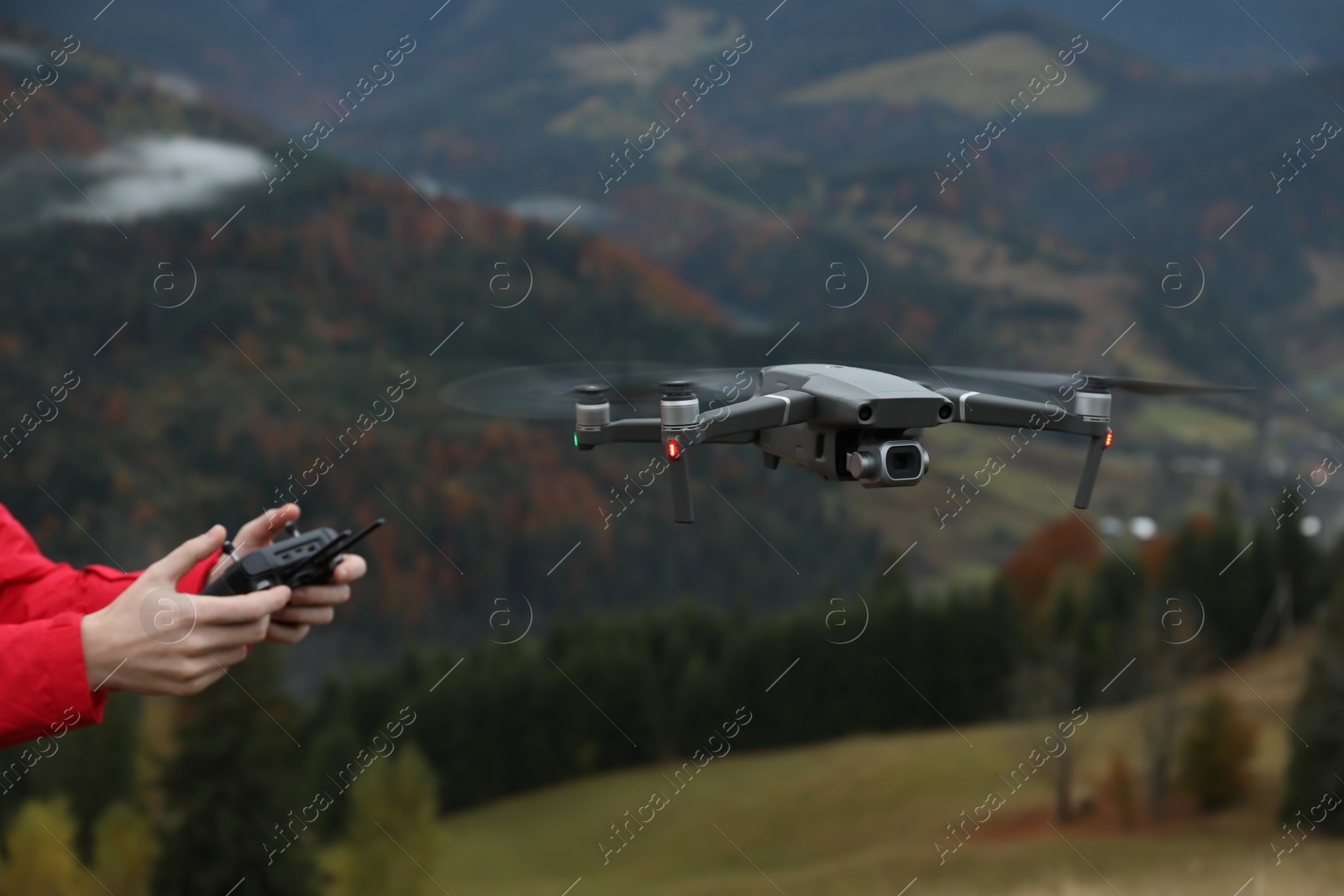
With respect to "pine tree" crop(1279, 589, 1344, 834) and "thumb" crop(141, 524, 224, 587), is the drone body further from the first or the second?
"pine tree" crop(1279, 589, 1344, 834)

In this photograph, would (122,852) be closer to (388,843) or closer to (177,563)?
(388,843)

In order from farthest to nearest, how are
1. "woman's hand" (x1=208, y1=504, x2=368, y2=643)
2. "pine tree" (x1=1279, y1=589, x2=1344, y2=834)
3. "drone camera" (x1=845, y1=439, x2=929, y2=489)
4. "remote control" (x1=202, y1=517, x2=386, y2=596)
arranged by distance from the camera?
"pine tree" (x1=1279, y1=589, x2=1344, y2=834) < "woman's hand" (x1=208, y1=504, x2=368, y2=643) < "remote control" (x1=202, y1=517, x2=386, y2=596) < "drone camera" (x1=845, y1=439, x2=929, y2=489)

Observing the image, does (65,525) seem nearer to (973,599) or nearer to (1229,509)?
(973,599)

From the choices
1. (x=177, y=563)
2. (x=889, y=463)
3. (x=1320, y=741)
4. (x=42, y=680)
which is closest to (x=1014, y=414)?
(x=889, y=463)

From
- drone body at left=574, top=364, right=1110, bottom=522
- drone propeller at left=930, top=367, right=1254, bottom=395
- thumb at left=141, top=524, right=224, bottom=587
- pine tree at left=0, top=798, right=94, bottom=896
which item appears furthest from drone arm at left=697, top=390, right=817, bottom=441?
pine tree at left=0, top=798, right=94, bottom=896

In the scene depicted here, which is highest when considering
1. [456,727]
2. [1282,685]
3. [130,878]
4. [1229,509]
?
[130,878]

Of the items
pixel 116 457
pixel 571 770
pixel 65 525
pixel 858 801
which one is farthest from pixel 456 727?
pixel 116 457
